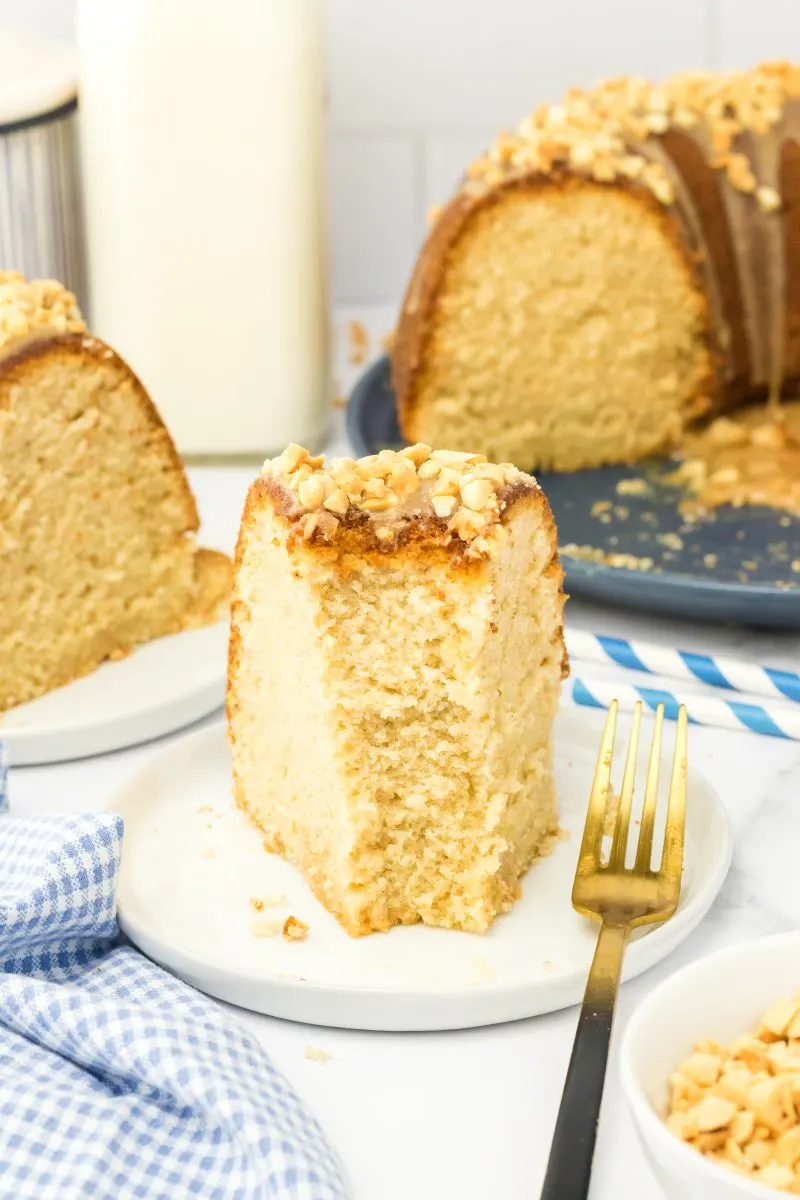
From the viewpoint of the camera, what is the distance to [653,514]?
1.83 meters

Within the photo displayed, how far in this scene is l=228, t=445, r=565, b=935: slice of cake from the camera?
1085 millimetres

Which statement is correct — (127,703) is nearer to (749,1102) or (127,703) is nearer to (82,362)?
(82,362)

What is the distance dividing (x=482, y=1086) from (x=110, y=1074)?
22 centimetres

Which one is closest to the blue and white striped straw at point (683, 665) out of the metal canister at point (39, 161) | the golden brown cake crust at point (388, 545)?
the golden brown cake crust at point (388, 545)

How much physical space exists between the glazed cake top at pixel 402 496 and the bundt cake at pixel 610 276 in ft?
2.59

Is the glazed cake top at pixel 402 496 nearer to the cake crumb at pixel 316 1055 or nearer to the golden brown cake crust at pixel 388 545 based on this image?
the golden brown cake crust at pixel 388 545

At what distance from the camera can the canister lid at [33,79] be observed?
1913mm

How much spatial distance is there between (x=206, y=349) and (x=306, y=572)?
3.09 feet

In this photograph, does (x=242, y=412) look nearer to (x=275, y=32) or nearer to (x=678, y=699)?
(x=275, y=32)

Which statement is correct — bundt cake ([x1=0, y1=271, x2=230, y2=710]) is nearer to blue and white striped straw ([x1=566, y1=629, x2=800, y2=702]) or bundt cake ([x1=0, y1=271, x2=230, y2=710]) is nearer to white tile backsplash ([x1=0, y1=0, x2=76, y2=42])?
blue and white striped straw ([x1=566, y1=629, x2=800, y2=702])

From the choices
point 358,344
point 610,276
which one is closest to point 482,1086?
point 610,276

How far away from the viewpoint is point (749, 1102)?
0.86 meters

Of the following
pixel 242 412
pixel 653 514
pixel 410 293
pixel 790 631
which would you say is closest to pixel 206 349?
pixel 242 412

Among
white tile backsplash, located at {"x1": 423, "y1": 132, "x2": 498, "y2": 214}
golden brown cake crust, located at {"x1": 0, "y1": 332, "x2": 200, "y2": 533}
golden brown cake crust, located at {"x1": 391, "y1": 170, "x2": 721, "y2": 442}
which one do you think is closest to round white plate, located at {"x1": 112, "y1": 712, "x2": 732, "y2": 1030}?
golden brown cake crust, located at {"x1": 0, "y1": 332, "x2": 200, "y2": 533}
